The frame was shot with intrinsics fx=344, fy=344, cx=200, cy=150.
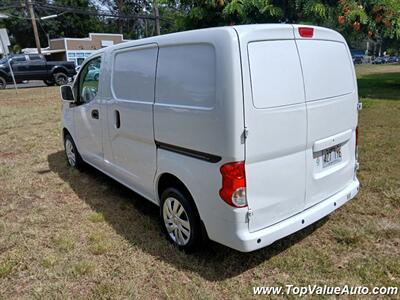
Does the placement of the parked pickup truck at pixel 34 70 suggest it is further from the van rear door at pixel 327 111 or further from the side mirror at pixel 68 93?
the van rear door at pixel 327 111

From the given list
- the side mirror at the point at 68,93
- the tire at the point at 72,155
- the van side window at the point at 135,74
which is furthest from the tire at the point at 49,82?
the van side window at the point at 135,74

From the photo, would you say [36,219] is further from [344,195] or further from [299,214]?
[344,195]

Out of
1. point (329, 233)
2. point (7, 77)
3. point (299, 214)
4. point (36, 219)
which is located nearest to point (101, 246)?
point (36, 219)

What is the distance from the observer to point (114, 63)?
3785mm

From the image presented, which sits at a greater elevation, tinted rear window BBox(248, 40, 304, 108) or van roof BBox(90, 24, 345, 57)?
van roof BBox(90, 24, 345, 57)

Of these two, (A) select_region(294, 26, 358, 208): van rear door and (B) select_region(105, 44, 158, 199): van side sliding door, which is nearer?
(A) select_region(294, 26, 358, 208): van rear door

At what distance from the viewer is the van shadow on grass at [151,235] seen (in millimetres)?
2924

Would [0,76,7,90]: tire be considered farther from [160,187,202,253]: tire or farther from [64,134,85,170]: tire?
[160,187,202,253]: tire

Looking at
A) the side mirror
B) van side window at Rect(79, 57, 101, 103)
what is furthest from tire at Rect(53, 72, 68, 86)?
van side window at Rect(79, 57, 101, 103)

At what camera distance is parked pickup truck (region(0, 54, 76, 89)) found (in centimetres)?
1958

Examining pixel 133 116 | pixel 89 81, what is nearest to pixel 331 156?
pixel 133 116

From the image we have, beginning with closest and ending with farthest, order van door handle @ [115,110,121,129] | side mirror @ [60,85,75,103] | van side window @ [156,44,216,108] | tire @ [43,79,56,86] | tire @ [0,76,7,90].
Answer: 1. van side window @ [156,44,216,108]
2. van door handle @ [115,110,121,129]
3. side mirror @ [60,85,75,103]
4. tire @ [0,76,7,90]
5. tire @ [43,79,56,86]

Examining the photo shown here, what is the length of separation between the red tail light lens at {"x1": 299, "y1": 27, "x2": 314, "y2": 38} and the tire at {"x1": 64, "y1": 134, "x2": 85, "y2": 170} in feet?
12.7

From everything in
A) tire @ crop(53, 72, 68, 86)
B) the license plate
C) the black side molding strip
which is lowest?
tire @ crop(53, 72, 68, 86)
